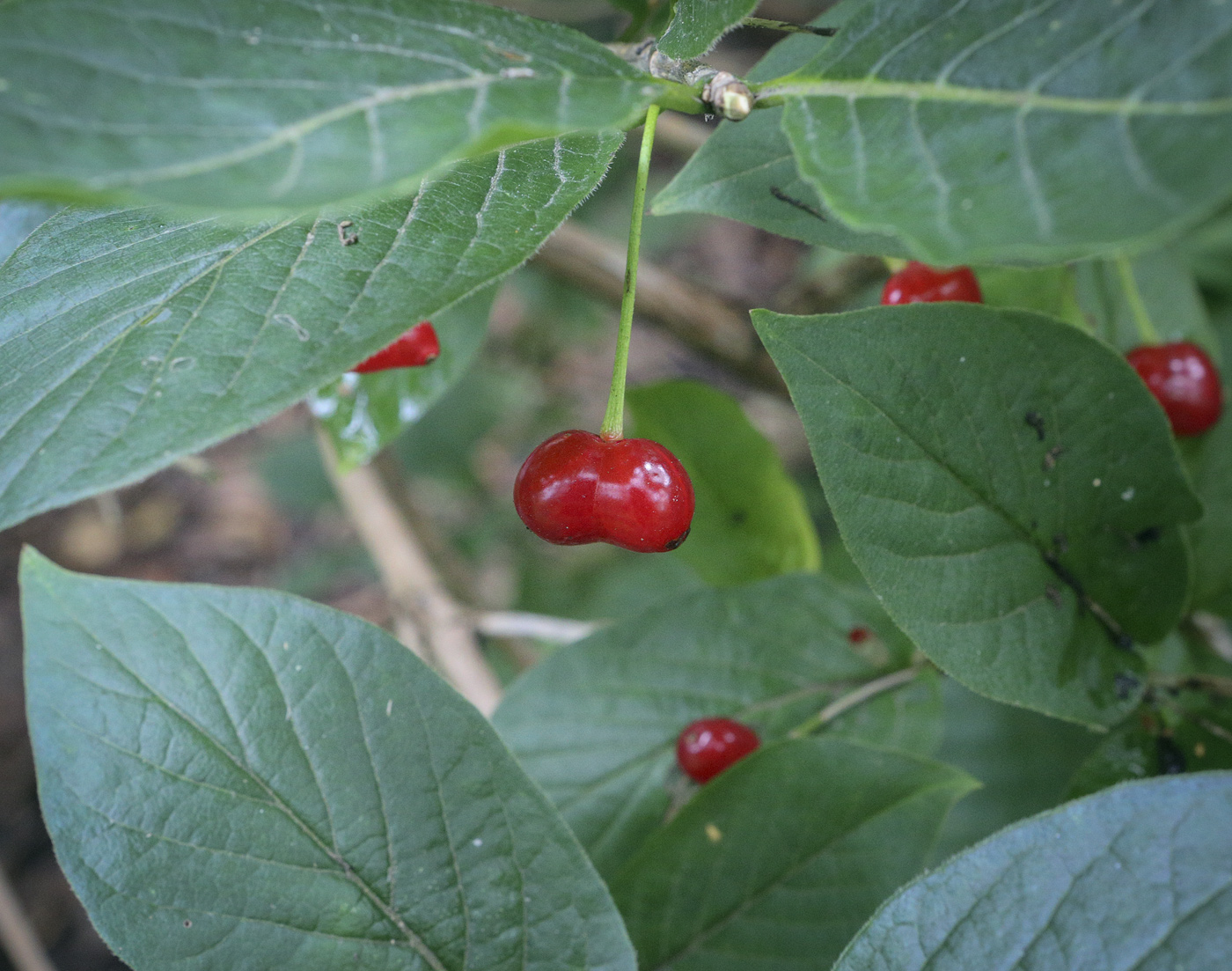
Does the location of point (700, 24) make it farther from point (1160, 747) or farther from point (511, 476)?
point (511, 476)

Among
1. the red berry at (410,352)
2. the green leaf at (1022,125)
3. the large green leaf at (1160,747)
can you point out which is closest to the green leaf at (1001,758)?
the large green leaf at (1160,747)

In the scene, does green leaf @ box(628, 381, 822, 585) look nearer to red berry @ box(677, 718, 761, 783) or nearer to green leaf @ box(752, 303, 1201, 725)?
red berry @ box(677, 718, 761, 783)

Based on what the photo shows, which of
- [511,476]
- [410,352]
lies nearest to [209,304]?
[410,352]

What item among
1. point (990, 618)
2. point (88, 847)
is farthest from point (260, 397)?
point (990, 618)

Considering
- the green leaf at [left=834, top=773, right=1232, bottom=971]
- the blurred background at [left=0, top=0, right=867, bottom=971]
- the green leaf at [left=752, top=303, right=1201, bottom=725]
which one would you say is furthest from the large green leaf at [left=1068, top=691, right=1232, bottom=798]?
the blurred background at [left=0, top=0, right=867, bottom=971]

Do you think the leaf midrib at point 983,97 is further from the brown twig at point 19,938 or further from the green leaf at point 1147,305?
the brown twig at point 19,938

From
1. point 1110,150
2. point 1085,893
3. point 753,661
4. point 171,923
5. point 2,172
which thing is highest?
point 2,172

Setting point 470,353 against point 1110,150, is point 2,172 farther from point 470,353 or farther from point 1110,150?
point 470,353
